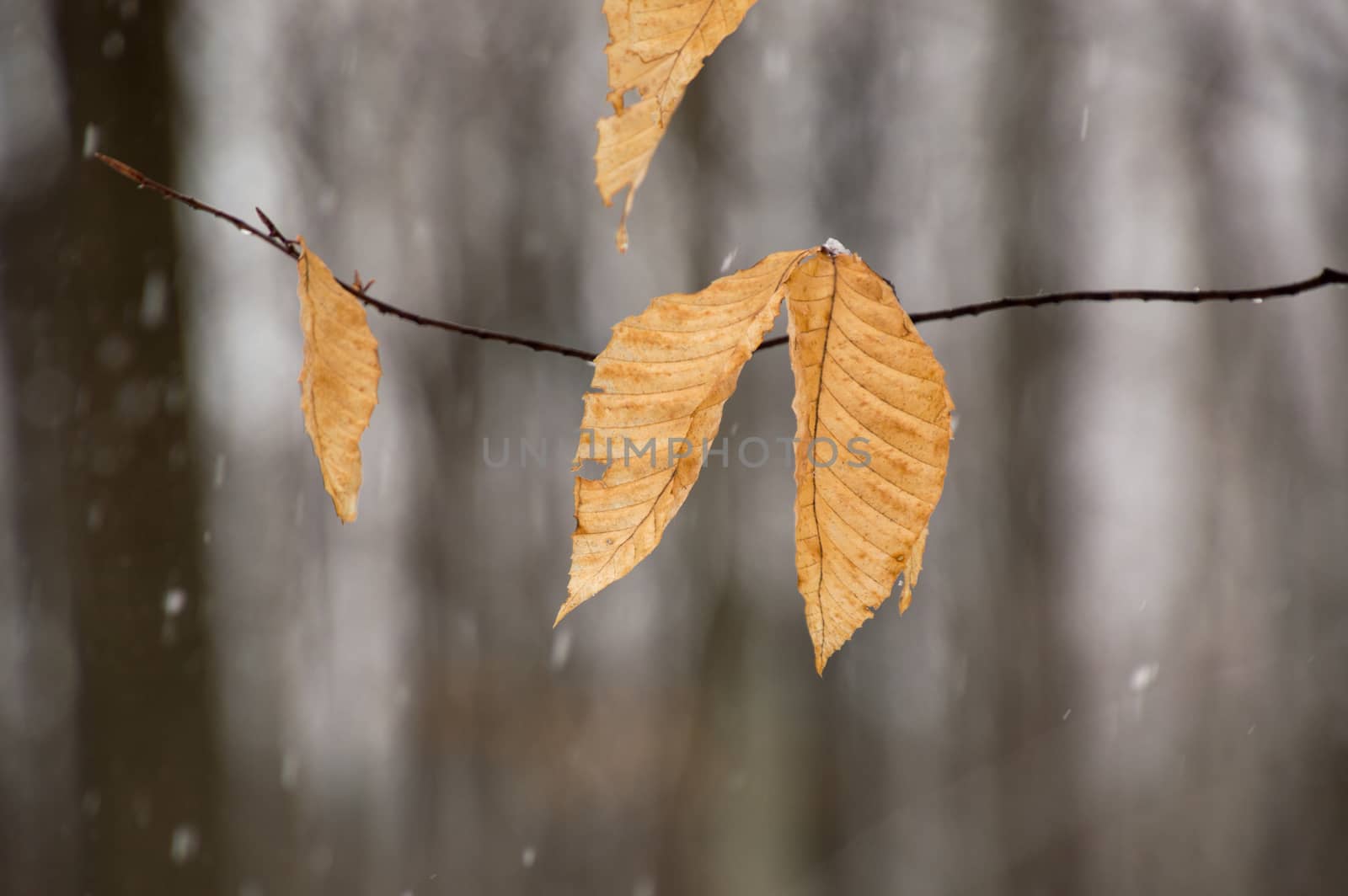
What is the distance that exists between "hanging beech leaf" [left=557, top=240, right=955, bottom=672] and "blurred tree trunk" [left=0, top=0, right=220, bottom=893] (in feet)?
6.09

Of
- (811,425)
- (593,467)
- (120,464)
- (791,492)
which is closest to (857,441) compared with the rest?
(811,425)

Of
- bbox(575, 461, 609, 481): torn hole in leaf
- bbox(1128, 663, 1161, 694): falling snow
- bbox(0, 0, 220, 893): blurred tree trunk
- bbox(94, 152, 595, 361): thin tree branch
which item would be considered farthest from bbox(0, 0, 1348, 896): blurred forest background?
bbox(94, 152, 595, 361): thin tree branch

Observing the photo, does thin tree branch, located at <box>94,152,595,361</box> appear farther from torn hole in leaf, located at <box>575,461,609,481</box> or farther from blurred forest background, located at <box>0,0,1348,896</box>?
blurred forest background, located at <box>0,0,1348,896</box>

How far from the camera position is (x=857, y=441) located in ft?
1.16

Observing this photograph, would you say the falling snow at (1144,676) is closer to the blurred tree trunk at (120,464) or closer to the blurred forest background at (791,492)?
the blurred forest background at (791,492)

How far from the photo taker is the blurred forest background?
2.50 metres

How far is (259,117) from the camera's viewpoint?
229 centimetres

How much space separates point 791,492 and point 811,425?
89.4 inches

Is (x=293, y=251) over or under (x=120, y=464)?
under

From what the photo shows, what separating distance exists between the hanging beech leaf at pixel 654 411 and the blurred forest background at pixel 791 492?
2.11m

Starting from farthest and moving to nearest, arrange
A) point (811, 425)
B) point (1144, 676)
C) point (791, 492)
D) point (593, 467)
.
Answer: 1. point (1144, 676)
2. point (791, 492)
3. point (593, 467)
4. point (811, 425)

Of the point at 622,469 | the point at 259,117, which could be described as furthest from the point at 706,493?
the point at 622,469

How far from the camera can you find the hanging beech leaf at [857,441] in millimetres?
348

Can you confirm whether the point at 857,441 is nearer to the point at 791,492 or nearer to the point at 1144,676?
the point at 791,492
